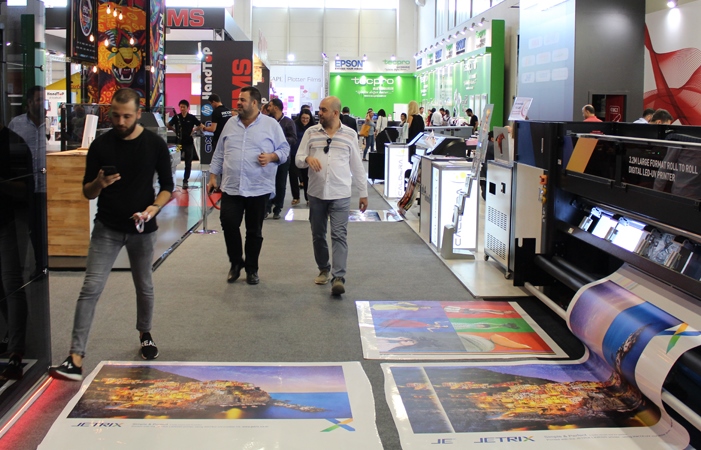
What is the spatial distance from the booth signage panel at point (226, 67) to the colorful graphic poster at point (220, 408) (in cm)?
1157

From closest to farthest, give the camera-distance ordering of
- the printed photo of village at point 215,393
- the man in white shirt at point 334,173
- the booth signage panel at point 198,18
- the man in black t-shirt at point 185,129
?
the printed photo of village at point 215,393 < the man in white shirt at point 334,173 < the man in black t-shirt at point 185,129 < the booth signage panel at point 198,18

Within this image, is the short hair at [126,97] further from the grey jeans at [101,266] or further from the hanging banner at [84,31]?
the hanging banner at [84,31]

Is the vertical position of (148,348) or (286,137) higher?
(286,137)

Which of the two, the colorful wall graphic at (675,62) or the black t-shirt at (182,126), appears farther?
the black t-shirt at (182,126)

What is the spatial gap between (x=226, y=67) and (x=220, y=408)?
1247 centimetres

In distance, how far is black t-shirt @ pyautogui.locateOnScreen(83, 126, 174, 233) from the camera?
12.5ft

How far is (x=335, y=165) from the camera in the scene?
5711 millimetres

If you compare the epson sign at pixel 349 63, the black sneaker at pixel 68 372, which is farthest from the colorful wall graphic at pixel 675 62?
the epson sign at pixel 349 63

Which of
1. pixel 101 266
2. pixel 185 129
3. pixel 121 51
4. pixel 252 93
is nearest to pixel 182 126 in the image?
pixel 185 129

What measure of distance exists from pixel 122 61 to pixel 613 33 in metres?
8.65

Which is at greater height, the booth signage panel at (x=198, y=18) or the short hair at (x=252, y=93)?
the booth signage panel at (x=198, y=18)

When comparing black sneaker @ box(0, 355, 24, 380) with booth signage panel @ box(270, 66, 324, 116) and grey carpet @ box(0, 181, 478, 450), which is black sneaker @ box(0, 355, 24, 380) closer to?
grey carpet @ box(0, 181, 478, 450)

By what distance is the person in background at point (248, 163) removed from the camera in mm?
5809

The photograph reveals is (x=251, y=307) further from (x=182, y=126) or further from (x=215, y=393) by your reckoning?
(x=182, y=126)
